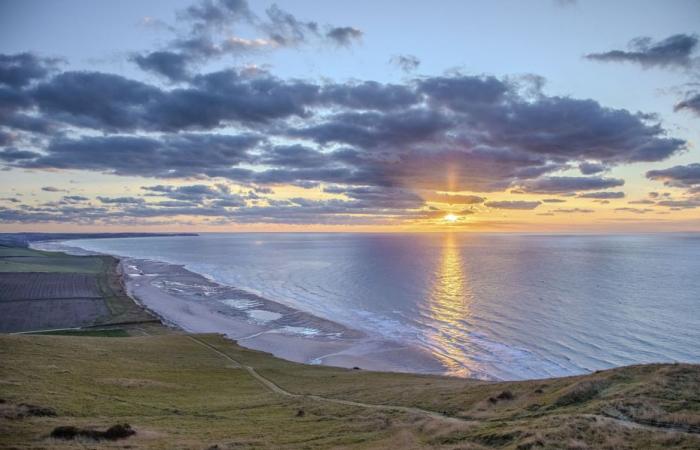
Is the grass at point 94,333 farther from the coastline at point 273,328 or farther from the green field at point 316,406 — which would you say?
the green field at point 316,406

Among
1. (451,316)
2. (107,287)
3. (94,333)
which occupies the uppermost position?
(451,316)

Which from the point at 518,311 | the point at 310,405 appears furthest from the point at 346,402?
the point at 518,311

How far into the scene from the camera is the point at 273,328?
80.8 metres

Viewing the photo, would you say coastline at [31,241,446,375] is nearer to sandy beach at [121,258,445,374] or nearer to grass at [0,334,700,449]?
sandy beach at [121,258,445,374]

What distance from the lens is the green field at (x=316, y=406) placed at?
74.5 ft

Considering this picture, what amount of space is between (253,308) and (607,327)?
70.4 metres

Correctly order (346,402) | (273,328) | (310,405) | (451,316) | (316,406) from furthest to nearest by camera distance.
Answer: (451,316)
(273,328)
(346,402)
(310,405)
(316,406)

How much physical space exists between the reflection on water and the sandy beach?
2.62m

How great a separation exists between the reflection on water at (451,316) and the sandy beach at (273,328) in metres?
2.62

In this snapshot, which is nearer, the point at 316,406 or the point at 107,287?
the point at 316,406

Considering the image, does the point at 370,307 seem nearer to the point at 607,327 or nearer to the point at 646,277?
the point at 607,327

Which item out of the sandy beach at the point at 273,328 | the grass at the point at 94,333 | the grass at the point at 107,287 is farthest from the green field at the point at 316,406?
the grass at the point at 107,287

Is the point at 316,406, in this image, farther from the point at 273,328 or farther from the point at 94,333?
the point at 94,333

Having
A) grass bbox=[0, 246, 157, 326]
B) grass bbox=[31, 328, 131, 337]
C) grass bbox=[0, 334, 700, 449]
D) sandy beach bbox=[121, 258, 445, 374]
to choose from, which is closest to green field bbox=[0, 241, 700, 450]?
grass bbox=[0, 334, 700, 449]
